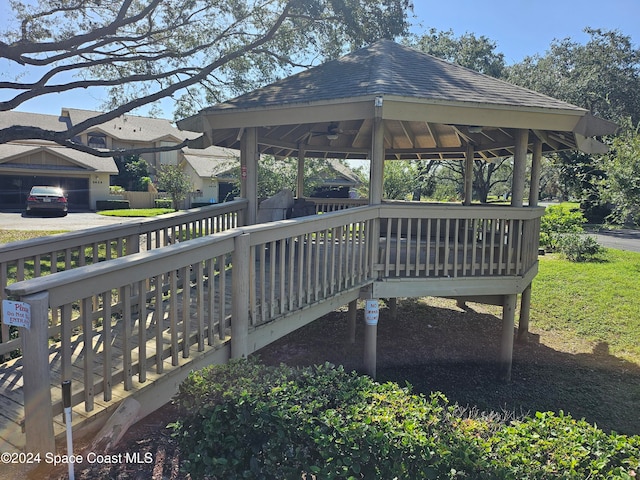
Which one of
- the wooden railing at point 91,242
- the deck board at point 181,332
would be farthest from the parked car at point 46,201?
the deck board at point 181,332

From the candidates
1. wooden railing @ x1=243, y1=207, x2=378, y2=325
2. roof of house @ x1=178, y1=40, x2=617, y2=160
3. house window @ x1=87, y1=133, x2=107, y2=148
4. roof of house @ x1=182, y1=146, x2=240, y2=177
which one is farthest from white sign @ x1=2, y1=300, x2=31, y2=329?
house window @ x1=87, y1=133, x2=107, y2=148

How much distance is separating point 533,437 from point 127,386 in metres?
2.54

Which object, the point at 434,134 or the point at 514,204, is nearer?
the point at 514,204

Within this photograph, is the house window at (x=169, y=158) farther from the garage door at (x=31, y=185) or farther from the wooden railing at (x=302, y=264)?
the wooden railing at (x=302, y=264)

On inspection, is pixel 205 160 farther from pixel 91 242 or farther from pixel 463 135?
pixel 91 242

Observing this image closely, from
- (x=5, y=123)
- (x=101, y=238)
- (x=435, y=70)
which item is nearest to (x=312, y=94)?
(x=435, y=70)

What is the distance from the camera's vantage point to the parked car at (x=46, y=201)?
2120 cm

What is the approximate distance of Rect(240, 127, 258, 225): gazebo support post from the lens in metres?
6.86

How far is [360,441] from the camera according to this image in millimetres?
2268

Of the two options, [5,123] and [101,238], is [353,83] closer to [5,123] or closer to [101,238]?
[101,238]

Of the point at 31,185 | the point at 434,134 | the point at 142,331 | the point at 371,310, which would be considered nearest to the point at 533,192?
the point at 434,134

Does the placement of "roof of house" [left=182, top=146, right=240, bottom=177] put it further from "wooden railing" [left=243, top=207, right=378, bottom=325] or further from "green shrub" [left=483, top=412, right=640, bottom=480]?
"green shrub" [left=483, top=412, right=640, bottom=480]

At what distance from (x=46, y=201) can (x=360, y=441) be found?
23713mm

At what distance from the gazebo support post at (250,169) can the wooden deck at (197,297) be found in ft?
5.84
